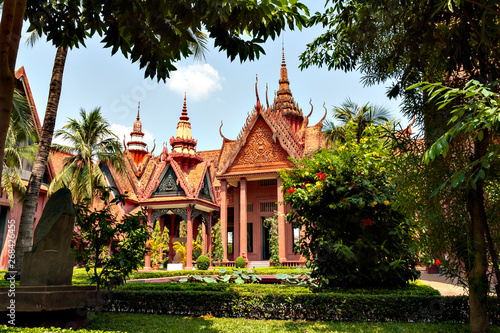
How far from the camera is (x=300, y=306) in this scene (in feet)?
23.2

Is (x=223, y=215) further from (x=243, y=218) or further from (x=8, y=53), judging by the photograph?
(x=8, y=53)

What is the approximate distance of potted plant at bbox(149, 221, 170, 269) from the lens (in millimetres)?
24531

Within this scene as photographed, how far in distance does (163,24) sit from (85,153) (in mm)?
19496

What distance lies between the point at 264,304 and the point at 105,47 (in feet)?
17.0

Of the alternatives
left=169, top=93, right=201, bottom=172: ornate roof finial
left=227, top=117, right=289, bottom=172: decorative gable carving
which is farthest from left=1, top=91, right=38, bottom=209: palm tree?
left=227, top=117, right=289, bottom=172: decorative gable carving

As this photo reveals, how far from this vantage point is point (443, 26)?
4.88m

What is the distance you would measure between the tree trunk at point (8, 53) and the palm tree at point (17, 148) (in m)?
12.0

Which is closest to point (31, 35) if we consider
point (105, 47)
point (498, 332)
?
point (105, 47)

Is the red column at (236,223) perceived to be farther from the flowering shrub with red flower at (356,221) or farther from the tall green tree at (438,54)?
the tall green tree at (438,54)

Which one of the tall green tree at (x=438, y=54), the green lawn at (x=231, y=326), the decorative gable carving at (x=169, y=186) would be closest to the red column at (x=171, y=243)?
the decorative gable carving at (x=169, y=186)

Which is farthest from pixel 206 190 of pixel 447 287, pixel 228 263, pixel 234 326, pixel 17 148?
pixel 234 326

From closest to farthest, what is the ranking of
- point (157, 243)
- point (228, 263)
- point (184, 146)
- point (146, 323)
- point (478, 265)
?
point (478, 265) → point (146, 323) → point (228, 263) → point (157, 243) → point (184, 146)

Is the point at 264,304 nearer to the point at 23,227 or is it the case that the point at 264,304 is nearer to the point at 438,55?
the point at 438,55

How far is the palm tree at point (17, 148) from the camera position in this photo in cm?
1498
